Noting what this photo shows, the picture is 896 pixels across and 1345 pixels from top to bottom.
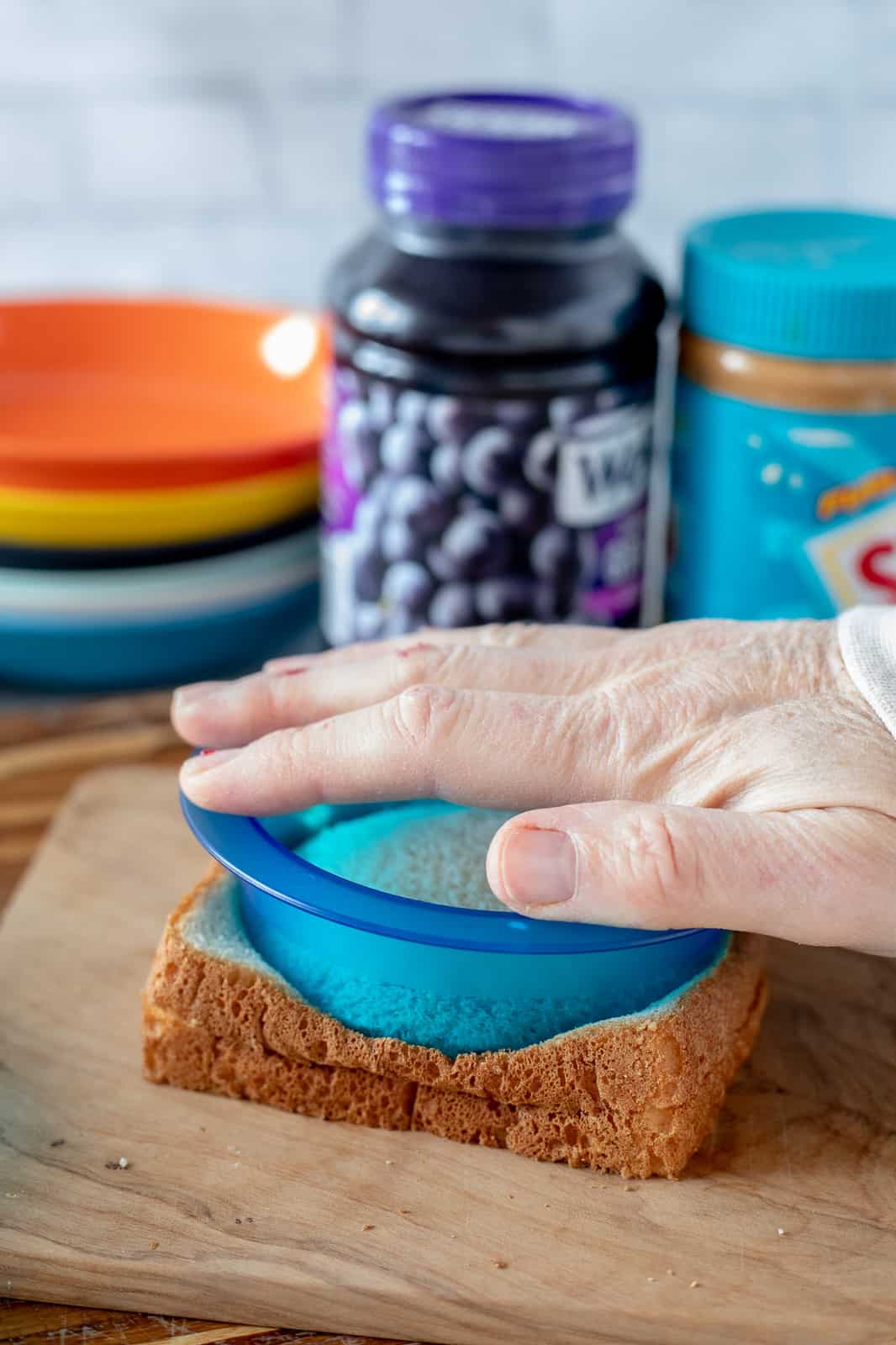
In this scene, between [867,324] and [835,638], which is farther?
[867,324]

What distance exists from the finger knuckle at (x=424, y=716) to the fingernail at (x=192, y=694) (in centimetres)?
14

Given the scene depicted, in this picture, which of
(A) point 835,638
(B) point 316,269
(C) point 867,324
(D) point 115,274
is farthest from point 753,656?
(D) point 115,274

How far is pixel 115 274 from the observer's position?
160cm

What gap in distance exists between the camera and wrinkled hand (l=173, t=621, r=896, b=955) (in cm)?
68

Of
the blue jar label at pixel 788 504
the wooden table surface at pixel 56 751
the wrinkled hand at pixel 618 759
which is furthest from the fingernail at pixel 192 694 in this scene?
the blue jar label at pixel 788 504

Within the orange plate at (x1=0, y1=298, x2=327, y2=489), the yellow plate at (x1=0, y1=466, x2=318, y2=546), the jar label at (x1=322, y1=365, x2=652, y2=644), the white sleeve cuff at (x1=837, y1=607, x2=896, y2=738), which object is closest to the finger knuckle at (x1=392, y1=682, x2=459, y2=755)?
the white sleeve cuff at (x1=837, y1=607, x2=896, y2=738)

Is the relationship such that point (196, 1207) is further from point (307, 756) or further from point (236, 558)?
A: point (236, 558)

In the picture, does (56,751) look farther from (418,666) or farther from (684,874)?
(684,874)

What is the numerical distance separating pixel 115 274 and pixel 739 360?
0.77 m

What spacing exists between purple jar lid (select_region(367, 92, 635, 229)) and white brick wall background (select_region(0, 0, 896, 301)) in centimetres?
37

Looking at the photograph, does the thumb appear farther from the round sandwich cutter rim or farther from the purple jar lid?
the purple jar lid

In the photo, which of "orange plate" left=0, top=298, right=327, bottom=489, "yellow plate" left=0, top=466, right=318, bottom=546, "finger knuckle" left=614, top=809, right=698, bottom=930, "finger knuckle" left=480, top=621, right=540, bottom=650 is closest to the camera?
"finger knuckle" left=614, top=809, right=698, bottom=930

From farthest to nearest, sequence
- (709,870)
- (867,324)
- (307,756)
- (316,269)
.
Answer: (316,269), (867,324), (307,756), (709,870)

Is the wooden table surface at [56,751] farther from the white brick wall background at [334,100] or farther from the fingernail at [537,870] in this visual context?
the white brick wall background at [334,100]
